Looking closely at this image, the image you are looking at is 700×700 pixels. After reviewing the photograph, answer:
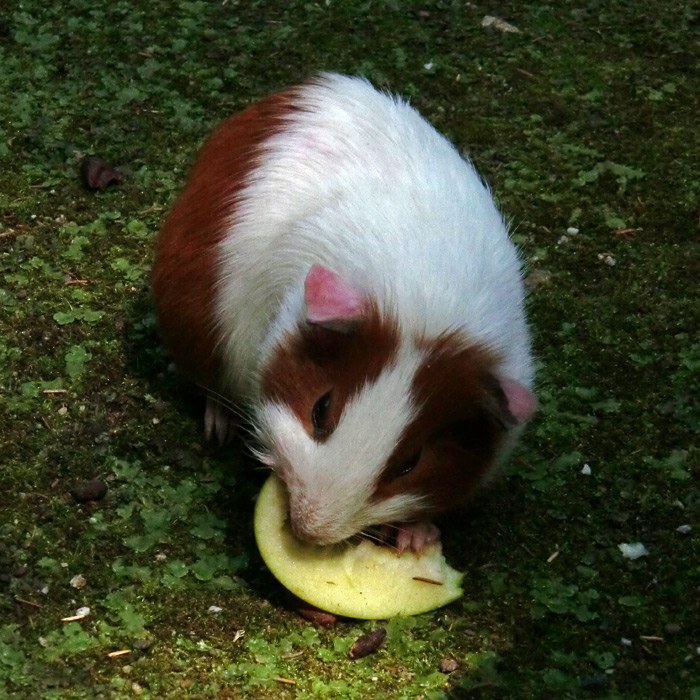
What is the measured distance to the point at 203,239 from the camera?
160 inches

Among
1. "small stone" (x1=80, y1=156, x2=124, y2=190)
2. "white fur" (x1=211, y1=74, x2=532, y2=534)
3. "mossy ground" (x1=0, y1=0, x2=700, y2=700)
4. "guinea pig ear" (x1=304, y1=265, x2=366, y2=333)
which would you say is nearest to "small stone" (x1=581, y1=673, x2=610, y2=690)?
"mossy ground" (x1=0, y1=0, x2=700, y2=700)

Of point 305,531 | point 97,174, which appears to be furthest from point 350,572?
point 97,174

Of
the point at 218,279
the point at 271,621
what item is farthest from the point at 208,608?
the point at 218,279

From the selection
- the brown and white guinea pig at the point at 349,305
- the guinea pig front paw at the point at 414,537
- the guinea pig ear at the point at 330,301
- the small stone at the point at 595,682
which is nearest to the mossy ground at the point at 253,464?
the small stone at the point at 595,682

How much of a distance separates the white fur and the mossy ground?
0.54 metres

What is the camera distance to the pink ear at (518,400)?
3.23m

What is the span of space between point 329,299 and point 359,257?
12.1 inches

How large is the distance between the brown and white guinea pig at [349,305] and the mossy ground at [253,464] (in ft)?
1.29

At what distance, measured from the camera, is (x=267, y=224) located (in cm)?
388

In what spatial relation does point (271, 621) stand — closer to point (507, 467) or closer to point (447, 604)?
point (447, 604)

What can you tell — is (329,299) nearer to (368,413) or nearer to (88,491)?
(368,413)

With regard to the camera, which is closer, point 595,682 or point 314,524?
point 314,524

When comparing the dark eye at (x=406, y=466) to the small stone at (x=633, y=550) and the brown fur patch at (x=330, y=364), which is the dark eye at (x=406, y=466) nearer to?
the brown fur patch at (x=330, y=364)

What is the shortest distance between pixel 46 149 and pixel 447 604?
3.09 meters
